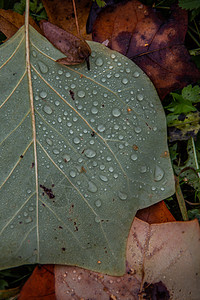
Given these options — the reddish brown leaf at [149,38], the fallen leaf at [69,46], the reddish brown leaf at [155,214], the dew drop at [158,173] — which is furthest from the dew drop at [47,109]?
the reddish brown leaf at [155,214]

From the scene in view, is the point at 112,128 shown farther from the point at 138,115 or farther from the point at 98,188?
the point at 98,188

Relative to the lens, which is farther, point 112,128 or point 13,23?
point 13,23

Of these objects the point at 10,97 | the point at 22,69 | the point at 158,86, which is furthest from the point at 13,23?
the point at 158,86

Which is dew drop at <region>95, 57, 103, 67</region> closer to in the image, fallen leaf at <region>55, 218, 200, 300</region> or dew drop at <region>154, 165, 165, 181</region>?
dew drop at <region>154, 165, 165, 181</region>

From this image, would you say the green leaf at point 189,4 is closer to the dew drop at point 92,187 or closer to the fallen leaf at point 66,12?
the fallen leaf at point 66,12

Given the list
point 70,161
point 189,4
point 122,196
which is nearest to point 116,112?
point 70,161
